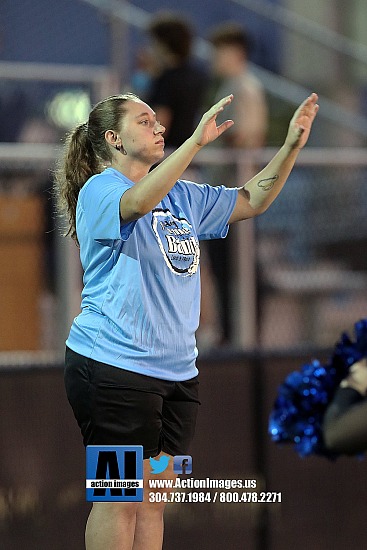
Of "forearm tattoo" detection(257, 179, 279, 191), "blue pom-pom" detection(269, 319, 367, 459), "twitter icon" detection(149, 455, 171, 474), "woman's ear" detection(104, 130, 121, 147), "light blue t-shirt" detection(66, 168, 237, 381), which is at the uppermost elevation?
"woman's ear" detection(104, 130, 121, 147)

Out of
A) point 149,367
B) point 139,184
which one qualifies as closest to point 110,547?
point 149,367

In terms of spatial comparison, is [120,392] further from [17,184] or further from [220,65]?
[220,65]

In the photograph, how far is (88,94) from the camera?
698cm

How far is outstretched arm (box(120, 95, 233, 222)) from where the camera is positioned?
3.66 m

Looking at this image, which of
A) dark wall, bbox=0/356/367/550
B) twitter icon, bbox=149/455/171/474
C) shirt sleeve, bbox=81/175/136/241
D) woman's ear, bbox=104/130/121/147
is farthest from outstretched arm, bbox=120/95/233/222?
dark wall, bbox=0/356/367/550

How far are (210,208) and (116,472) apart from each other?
0.96m

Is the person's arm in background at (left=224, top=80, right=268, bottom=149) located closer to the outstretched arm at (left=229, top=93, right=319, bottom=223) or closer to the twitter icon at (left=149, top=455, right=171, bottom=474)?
the outstretched arm at (left=229, top=93, right=319, bottom=223)

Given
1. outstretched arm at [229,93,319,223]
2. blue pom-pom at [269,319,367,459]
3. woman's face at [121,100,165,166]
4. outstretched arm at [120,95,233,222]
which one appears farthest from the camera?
outstretched arm at [229,93,319,223]

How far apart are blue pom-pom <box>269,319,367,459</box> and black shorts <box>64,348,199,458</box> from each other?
17.1 inches

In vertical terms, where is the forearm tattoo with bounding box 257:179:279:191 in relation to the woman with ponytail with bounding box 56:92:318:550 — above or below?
above

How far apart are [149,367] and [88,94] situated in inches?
130

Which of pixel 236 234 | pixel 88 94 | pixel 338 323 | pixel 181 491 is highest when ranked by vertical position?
pixel 88 94

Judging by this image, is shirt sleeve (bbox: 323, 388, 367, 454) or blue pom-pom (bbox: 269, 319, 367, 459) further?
blue pom-pom (bbox: 269, 319, 367, 459)

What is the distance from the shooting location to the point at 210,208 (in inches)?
169
